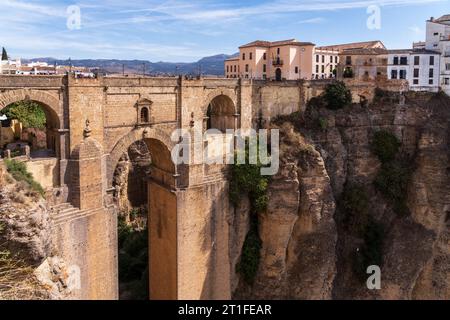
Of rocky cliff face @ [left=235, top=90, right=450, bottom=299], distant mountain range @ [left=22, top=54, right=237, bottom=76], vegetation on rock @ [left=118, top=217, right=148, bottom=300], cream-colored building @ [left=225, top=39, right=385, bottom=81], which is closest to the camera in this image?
distant mountain range @ [left=22, top=54, right=237, bottom=76]

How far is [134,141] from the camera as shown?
18641 millimetres

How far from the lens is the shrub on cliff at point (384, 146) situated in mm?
26844

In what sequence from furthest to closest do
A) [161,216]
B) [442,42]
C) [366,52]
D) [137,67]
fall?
1. [137,67]
2. [442,42]
3. [366,52]
4. [161,216]

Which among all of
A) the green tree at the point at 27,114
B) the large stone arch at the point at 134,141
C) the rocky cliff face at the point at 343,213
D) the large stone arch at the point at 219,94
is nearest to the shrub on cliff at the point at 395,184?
the rocky cliff face at the point at 343,213

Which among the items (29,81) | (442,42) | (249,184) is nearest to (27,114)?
(29,81)

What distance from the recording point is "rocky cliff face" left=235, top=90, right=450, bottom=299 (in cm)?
2245

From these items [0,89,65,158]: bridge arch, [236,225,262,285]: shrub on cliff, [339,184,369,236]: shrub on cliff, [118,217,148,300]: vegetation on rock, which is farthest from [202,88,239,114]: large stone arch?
[118,217,148,300]: vegetation on rock

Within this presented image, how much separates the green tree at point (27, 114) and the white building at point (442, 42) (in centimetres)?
2885

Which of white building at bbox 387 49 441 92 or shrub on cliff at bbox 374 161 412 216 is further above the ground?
white building at bbox 387 49 441 92

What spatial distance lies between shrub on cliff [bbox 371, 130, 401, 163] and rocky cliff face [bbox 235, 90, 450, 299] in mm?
329

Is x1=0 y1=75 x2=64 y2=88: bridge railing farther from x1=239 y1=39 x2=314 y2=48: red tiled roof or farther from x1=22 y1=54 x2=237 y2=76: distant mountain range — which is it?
x1=239 y1=39 x2=314 y2=48: red tiled roof

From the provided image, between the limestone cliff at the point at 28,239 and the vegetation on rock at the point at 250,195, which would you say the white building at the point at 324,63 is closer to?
the vegetation on rock at the point at 250,195

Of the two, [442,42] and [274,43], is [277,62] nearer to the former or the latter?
[274,43]

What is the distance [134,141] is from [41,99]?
440 cm
